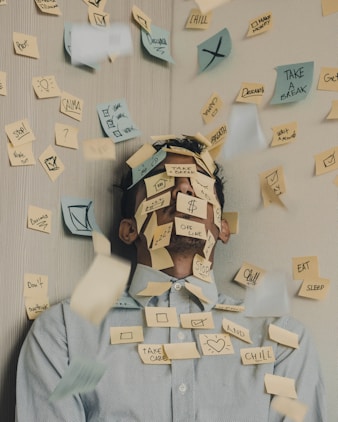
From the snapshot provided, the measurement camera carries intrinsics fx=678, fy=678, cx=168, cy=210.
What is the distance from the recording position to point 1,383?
1.32 meters

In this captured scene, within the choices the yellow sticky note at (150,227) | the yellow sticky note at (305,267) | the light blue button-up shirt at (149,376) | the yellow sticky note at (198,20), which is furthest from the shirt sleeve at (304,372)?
the yellow sticky note at (198,20)

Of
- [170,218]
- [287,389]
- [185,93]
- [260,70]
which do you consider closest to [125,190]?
[170,218]

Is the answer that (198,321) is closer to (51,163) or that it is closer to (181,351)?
(181,351)

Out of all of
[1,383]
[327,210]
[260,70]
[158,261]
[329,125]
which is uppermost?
[260,70]

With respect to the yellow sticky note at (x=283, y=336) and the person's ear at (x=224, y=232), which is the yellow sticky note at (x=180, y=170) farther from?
the yellow sticky note at (x=283, y=336)

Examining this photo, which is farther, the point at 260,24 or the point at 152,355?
the point at 260,24

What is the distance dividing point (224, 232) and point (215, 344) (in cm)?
27

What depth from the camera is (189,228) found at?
4.55ft

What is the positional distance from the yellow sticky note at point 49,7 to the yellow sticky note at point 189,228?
523 millimetres

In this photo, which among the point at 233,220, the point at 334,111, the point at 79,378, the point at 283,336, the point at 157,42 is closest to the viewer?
the point at 79,378

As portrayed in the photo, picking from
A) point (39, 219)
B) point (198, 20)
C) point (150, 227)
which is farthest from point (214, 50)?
point (39, 219)

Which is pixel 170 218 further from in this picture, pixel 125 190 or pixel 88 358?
pixel 88 358

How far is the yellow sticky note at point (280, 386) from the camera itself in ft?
4.29

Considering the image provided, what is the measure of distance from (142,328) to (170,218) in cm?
23
